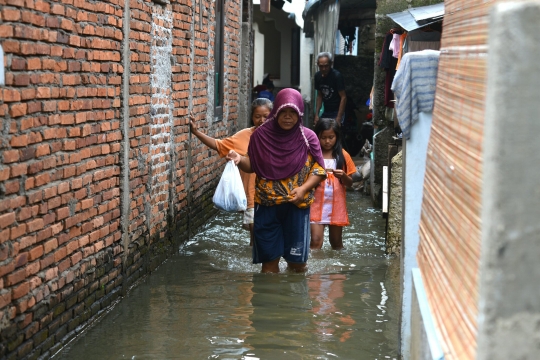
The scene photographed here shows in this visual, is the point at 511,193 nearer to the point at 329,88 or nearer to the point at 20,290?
the point at 20,290

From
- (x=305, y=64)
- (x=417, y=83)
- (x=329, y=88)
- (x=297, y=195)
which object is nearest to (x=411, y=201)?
(x=417, y=83)

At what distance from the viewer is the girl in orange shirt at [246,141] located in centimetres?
728

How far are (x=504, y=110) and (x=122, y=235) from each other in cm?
468

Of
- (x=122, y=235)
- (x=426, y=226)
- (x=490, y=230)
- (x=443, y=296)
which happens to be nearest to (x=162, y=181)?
(x=122, y=235)

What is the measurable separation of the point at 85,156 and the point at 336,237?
3.43 metres

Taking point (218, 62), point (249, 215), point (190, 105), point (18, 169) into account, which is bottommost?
point (249, 215)

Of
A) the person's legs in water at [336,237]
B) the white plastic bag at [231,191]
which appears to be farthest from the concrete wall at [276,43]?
the white plastic bag at [231,191]

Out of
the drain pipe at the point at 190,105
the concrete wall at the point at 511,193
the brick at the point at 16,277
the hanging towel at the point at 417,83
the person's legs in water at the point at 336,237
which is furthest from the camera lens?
the drain pipe at the point at 190,105

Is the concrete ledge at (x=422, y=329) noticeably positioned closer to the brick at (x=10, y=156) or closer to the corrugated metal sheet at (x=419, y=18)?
the brick at (x=10, y=156)

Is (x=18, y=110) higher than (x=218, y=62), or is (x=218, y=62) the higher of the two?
(x=218, y=62)

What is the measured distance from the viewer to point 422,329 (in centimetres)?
264

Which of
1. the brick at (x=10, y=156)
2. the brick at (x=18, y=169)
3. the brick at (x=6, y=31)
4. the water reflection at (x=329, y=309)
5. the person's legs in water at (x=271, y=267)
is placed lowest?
the water reflection at (x=329, y=309)

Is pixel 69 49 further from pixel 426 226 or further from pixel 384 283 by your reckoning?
pixel 384 283

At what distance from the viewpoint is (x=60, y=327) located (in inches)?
185
